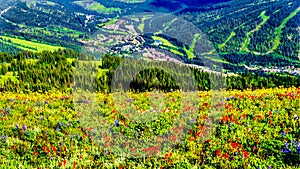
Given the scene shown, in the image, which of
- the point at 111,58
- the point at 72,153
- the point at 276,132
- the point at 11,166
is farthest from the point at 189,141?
the point at 111,58

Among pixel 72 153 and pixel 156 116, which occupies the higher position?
pixel 156 116

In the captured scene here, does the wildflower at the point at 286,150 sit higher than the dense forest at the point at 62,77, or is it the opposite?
the dense forest at the point at 62,77

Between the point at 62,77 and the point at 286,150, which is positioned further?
the point at 62,77

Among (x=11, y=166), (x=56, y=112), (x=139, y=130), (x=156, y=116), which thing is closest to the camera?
(x=11, y=166)

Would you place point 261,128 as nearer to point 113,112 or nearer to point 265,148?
point 265,148

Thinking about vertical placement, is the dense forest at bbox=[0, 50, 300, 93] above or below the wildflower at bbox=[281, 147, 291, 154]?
above

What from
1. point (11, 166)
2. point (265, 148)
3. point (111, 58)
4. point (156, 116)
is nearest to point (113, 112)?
point (156, 116)

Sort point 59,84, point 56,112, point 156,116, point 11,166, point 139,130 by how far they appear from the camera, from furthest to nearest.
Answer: point 59,84 → point 56,112 → point 156,116 → point 139,130 → point 11,166

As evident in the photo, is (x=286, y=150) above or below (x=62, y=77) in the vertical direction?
below

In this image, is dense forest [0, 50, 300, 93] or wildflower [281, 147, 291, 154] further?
dense forest [0, 50, 300, 93]

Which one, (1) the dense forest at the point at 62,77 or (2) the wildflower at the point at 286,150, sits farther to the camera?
(1) the dense forest at the point at 62,77

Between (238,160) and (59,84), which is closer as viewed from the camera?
(238,160)
